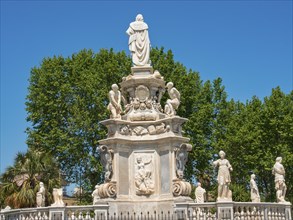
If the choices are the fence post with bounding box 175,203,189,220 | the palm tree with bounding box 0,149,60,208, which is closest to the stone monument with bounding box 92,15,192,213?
the fence post with bounding box 175,203,189,220

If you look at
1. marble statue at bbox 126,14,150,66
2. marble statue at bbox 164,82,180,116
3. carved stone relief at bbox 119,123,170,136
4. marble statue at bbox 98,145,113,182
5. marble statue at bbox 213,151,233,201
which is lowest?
marble statue at bbox 213,151,233,201

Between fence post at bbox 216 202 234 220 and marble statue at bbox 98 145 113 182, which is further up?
marble statue at bbox 98 145 113 182

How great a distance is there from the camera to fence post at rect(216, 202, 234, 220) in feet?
62.3

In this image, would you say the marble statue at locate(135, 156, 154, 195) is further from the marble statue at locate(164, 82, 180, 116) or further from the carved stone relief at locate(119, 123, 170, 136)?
the marble statue at locate(164, 82, 180, 116)

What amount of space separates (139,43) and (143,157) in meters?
4.69

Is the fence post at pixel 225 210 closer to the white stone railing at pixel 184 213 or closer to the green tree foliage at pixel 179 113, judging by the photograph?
the white stone railing at pixel 184 213

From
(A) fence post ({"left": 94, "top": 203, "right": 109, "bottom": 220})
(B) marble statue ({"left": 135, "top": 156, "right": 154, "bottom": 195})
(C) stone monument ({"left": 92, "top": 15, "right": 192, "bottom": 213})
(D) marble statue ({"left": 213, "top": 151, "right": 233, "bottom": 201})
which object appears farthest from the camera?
(B) marble statue ({"left": 135, "top": 156, "right": 154, "bottom": 195})

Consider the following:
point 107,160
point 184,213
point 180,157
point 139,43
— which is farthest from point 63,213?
point 139,43

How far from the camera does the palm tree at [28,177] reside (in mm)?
29594

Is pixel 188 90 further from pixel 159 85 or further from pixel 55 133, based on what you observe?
pixel 159 85

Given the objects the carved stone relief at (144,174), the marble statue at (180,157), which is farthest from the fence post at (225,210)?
the carved stone relief at (144,174)

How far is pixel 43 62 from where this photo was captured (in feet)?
125

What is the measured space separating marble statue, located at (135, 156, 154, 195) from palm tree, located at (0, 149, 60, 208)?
999 cm

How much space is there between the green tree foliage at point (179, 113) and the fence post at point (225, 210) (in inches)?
618
